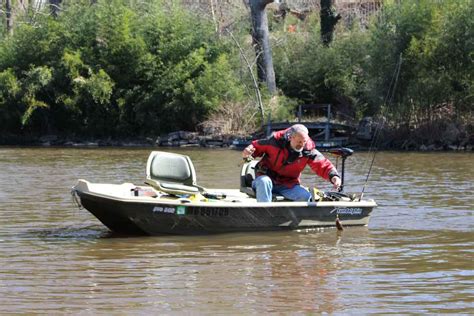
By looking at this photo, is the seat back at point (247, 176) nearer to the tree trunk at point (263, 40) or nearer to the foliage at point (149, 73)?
the foliage at point (149, 73)

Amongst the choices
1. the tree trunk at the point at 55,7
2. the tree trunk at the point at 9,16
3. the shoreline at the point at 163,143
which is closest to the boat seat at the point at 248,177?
the shoreline at the point at 163,143

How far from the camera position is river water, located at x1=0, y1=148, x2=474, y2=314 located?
8.96m

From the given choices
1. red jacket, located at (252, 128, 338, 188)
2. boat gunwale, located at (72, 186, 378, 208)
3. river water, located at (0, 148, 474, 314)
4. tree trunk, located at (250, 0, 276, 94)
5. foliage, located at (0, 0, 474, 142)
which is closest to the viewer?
river water, located at (0, 148, 474, 314)

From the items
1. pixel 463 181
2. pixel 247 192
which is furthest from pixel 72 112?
pixel 247 192

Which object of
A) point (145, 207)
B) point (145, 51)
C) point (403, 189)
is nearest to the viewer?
point (145, 207)

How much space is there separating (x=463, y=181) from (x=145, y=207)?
1057cm

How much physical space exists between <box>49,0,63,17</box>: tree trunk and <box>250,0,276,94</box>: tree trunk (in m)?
8.45

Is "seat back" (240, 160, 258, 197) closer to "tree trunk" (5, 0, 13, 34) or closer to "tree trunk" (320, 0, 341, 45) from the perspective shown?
"tree trunk" (320, 0, 341, 45)

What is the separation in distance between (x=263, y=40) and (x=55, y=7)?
9601mm

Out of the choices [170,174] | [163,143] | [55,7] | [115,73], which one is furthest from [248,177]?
[55,7]

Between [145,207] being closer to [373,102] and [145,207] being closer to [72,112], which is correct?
[373,102]

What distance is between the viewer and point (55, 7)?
1683 inches

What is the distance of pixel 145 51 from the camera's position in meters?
38.6

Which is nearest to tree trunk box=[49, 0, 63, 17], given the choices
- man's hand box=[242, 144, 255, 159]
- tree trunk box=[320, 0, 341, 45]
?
tree trunk box=[320, 0, 341, 45]
